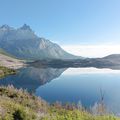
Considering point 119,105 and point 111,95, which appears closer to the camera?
point 119,105

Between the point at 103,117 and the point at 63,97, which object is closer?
the point at 103,117

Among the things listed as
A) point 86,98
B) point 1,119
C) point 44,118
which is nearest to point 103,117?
point 44,118

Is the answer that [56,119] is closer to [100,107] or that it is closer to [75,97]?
[100,107]

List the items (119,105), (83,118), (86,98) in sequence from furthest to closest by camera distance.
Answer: (86,98)
(119,105)
(83,118)

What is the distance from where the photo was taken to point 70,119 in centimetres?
1457

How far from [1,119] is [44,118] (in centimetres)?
207

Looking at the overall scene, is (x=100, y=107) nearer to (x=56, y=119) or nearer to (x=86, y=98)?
(x=56, y=119)

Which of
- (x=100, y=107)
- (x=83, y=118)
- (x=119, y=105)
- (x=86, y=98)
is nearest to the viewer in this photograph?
(x=100, y=107)

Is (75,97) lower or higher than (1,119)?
lower

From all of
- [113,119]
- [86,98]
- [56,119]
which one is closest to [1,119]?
[56,119]

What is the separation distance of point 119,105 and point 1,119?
65512mm

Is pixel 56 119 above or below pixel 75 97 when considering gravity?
above

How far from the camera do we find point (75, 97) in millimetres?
94000

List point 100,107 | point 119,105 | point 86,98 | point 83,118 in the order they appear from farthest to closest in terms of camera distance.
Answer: point 86,98 → point 119,105 → point 83,118 → point 100,107
